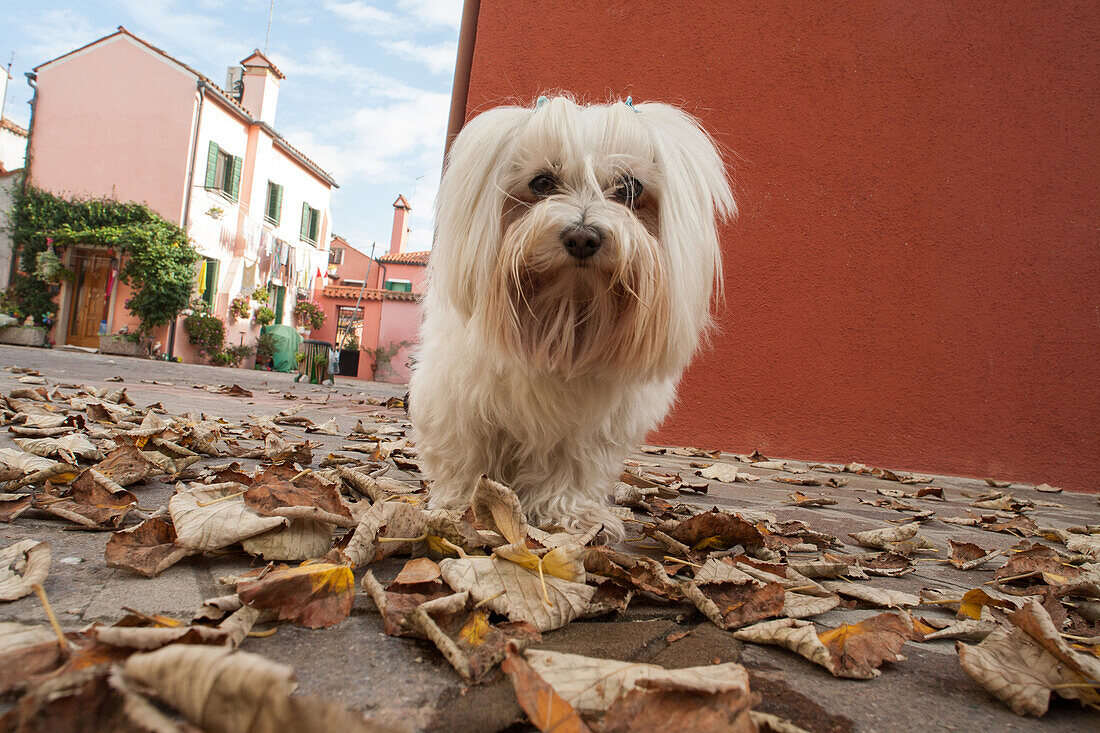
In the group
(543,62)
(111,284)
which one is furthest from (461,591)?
(111,284)

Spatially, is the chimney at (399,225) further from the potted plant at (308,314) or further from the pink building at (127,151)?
the pink building at (127,151)

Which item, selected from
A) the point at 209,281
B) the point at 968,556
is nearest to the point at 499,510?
the point at 968,556

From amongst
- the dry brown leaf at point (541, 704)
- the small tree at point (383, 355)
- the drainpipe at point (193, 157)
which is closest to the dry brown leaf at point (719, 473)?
the dry brown leaf at point (541, 704)

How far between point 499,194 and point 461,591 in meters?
1.21

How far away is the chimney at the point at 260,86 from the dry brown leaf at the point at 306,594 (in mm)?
27825

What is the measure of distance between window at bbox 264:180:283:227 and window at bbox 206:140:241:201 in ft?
6.79

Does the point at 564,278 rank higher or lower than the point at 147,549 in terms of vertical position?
higher

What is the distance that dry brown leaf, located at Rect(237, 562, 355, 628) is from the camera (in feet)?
3.66

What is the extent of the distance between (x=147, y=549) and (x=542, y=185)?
53.2 inches

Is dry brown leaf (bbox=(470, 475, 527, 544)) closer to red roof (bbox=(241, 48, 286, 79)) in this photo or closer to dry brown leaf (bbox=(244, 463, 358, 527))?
dry brown leaf (bbox=(244, 463, 358, 527))

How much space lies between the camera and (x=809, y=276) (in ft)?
19.4

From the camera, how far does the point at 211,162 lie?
72.6 ft

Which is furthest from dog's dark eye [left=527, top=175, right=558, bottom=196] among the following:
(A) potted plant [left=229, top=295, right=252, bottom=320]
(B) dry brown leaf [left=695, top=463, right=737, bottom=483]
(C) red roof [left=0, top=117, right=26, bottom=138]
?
(C) red roof [left=0, top=117, right=26, bottom=138]

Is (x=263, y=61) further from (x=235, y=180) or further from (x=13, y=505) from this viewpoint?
(x=13, y=505)
